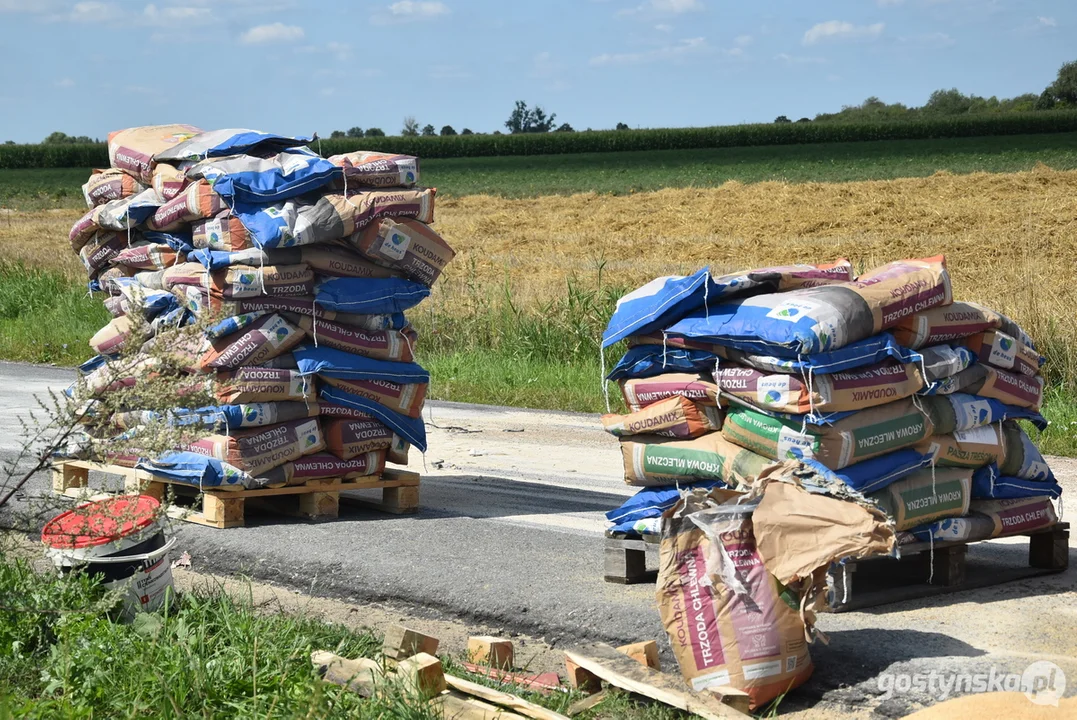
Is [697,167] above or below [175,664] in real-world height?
above

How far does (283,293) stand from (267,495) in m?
1.27

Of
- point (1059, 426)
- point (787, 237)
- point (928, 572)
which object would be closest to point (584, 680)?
point (928, 572)

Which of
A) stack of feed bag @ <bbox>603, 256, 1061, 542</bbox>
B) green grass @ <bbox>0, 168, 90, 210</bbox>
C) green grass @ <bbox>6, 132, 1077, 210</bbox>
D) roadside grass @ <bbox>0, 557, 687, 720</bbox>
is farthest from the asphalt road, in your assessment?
green grass @ <bbox>0, 168, 90, 210</bbox>

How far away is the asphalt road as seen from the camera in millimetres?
4703

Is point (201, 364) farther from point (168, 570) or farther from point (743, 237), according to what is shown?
point (743, 237)

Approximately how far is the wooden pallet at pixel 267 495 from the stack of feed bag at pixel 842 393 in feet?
6.69

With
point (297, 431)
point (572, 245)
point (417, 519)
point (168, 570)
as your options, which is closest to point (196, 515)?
point (297, 431)

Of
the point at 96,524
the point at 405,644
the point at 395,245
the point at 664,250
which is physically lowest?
the point at 405,644

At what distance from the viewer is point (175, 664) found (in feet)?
14.0

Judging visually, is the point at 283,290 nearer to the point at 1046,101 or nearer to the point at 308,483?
the point at 308,483

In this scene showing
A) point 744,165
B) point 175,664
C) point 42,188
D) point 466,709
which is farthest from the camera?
point 42,188

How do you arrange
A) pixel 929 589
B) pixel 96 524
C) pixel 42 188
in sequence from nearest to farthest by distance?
pixel 96 524
pixel 929 589
pixel 42 188

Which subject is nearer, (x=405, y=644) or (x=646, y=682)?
(x=646, y=682)

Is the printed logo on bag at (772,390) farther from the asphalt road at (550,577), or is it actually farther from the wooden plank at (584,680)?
the wooden plank at (584,680)
